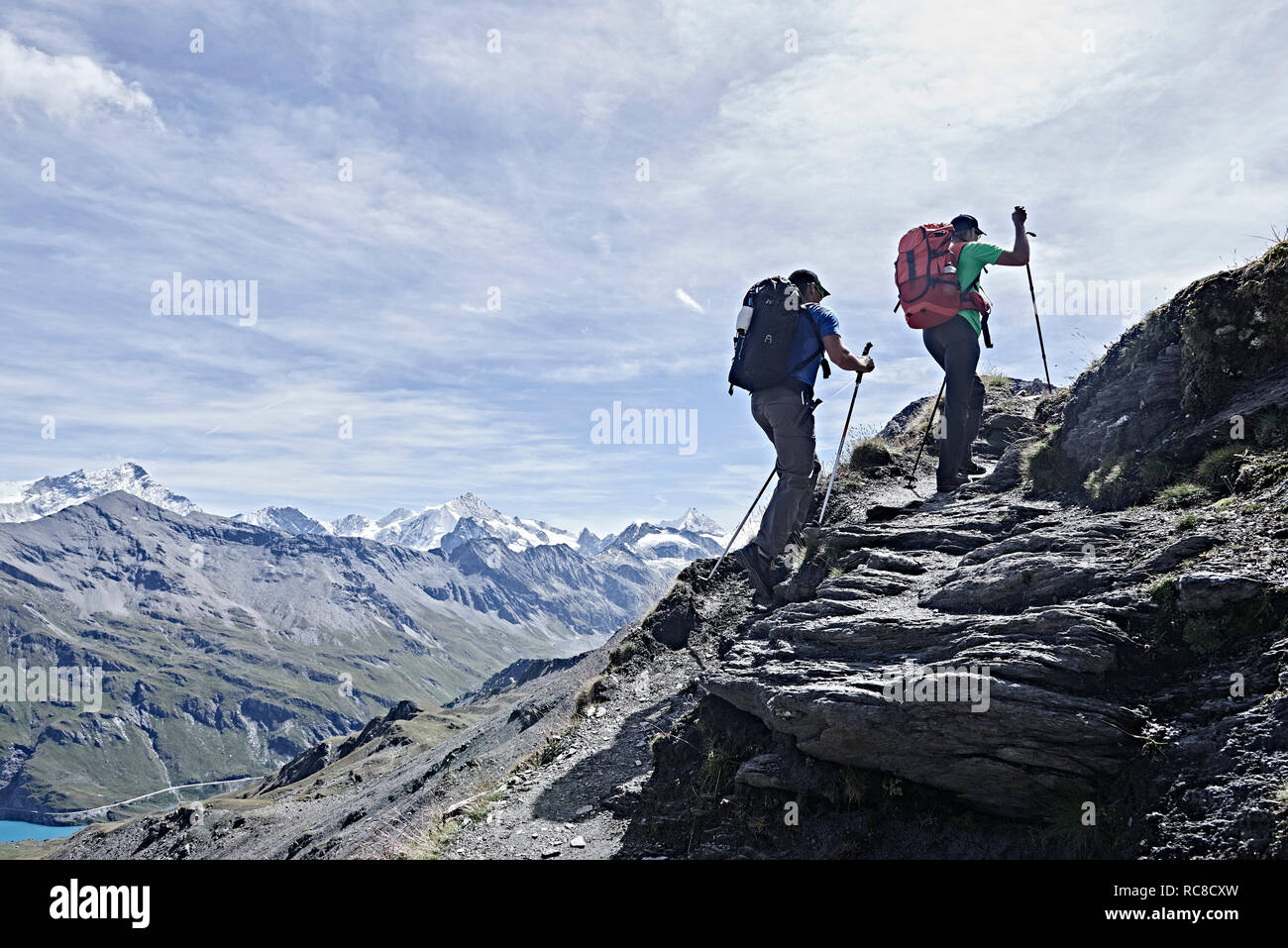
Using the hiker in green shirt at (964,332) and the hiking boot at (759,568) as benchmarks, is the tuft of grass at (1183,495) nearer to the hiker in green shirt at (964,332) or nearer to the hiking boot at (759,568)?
the hiker in green shirt at (964,332)

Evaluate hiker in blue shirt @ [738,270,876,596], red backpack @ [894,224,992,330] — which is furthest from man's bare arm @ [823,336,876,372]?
red backpack @ [894,224,992,330]

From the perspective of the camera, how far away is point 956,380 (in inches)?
540

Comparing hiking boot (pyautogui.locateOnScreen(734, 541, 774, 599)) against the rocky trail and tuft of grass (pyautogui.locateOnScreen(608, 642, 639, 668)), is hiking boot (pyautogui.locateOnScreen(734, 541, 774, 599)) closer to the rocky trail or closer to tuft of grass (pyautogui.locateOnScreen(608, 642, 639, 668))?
the rocky trail

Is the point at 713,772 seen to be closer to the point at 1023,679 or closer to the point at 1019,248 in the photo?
the point at 1023,679

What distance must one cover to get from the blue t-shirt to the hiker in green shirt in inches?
111

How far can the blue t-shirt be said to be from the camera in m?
12.1

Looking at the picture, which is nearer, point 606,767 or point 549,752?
point 606,767

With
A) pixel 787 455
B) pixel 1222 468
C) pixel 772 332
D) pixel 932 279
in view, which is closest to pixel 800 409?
pixel 787 455

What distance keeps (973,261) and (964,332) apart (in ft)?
4.08
